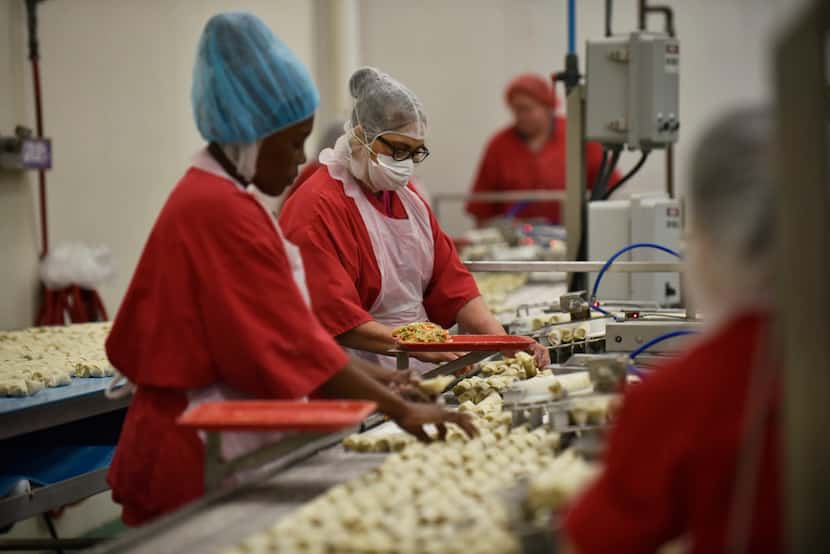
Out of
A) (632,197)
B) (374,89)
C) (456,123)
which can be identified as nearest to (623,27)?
(456,123)

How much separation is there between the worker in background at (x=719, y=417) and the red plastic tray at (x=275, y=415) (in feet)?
1.95

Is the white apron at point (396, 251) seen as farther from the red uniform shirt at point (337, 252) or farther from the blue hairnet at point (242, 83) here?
the blue hairnet at point (242, 83)

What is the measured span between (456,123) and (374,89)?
646 centimetres

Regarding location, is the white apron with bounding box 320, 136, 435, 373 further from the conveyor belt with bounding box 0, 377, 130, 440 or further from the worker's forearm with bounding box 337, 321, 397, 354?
the conveyor belt with bounding box 0, 377, 130, 440

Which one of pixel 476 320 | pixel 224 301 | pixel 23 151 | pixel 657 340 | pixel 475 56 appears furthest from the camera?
pixel 475 56

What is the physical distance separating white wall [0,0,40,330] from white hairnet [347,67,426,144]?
2067 mm

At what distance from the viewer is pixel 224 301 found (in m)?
1.90

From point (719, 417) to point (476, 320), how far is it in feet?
7.14

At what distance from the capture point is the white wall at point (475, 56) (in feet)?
28.7

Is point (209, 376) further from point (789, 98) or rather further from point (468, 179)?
point (468, 179)

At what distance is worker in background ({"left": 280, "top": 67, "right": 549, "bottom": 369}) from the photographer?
299 centimetres

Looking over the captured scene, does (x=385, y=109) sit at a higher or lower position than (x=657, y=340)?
higher

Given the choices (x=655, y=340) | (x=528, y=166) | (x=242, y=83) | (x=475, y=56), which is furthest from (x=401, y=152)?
(x=475, y=56)

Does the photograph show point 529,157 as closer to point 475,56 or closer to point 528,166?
point 528,166
